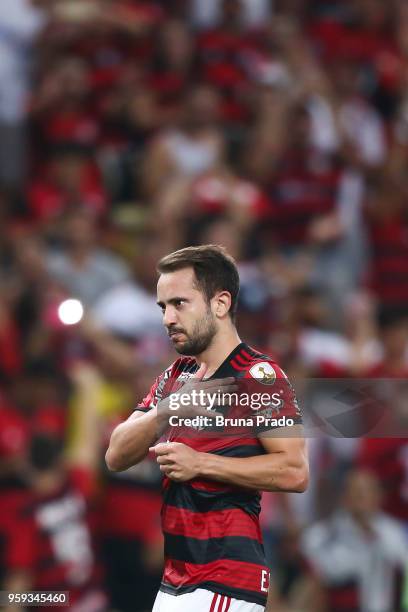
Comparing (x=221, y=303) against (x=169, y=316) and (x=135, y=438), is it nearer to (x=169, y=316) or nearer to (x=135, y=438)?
(x=169, y=316)

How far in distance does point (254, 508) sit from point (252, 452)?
189 millimetres

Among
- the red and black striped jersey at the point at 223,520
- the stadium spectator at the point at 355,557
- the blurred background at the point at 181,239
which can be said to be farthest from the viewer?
the stadium spectator at the point at 355,557

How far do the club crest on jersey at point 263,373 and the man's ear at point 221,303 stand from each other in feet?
0.59

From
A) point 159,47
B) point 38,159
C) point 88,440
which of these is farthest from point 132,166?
point 88,440

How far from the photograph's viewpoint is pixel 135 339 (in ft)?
20.0

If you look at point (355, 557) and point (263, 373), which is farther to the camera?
point (355, 557)

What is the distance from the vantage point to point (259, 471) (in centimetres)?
302

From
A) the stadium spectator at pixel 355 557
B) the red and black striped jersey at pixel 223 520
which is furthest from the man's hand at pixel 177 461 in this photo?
the stadium spectator at pixel 355 557

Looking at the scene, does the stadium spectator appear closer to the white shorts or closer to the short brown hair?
the white shorts

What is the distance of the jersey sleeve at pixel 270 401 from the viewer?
3.08 m

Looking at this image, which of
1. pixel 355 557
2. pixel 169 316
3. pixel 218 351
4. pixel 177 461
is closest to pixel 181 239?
pixel 355 557

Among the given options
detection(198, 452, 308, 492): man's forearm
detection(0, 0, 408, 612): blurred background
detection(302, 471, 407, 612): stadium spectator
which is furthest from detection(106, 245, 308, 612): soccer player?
detection(302, 471, 407, 612): stadium spectator

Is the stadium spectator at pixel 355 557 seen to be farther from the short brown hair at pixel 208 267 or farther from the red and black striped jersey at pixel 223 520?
the short brown hair at pixel 208 267

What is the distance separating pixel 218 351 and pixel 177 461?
0.37 m
